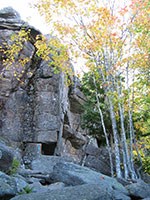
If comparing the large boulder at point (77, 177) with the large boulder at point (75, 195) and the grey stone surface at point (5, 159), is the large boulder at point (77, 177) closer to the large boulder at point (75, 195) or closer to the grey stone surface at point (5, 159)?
the grey stone surface at point (5, 159)

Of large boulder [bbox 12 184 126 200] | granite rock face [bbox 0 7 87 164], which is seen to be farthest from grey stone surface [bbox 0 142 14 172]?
granite rock face [bbox 0 7 87 164]

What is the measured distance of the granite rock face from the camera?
13516 millimetres

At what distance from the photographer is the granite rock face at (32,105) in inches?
532

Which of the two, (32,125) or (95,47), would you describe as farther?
(32,125)

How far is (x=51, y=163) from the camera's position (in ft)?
35.3

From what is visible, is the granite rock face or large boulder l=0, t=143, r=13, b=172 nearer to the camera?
large boulder l=0, t=143, r=13, b=172

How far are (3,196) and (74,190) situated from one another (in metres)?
1.22

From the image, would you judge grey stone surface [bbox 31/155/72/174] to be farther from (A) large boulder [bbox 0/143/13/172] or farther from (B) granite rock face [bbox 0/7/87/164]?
(A) large boulder [bbox 0/143/13/172]

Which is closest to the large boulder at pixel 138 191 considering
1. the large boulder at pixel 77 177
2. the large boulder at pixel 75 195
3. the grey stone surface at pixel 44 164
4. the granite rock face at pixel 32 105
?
the large boulder at pixel 77 177

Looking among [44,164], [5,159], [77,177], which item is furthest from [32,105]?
[5,159]

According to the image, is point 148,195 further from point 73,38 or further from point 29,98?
point 29,98

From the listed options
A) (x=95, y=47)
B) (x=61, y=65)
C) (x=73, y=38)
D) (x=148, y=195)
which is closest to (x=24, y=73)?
(x=61, y=65)

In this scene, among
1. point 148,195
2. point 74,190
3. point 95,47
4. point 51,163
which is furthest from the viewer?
point 95,47

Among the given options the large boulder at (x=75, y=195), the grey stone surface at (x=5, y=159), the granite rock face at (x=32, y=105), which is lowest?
the large boulder at (x=75, y=195)
